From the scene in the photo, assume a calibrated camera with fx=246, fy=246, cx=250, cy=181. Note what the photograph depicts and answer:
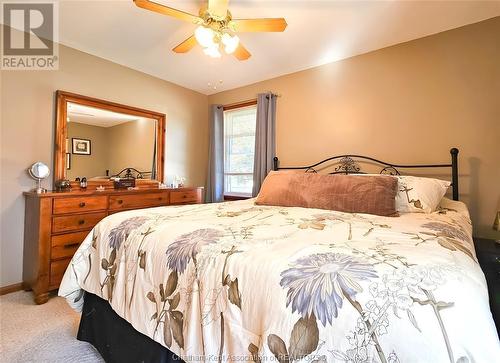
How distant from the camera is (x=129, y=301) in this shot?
1.13 meters

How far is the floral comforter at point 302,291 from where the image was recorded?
0.56 m

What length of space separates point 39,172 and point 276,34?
2.59 metres

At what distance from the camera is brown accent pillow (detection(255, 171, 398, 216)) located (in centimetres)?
176

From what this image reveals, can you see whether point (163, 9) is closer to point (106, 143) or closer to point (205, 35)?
point (205, 35)

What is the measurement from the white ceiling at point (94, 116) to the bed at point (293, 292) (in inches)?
78.1

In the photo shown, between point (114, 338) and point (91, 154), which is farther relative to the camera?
point (91, 154)

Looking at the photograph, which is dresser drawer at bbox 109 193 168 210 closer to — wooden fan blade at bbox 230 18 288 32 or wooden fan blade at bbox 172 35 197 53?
wooden fan blade at bbox 172 35 197 53

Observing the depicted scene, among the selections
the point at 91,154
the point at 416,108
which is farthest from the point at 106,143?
the point at 416,108

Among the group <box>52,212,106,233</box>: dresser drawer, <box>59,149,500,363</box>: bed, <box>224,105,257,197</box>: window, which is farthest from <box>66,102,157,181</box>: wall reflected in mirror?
<box>59,149,500,363</box>: bed

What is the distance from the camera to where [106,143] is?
114 inches

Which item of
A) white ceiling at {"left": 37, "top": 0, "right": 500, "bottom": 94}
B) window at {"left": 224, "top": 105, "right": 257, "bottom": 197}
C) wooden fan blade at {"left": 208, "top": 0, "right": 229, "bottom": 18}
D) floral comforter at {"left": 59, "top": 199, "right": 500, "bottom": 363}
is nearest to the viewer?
floral comforter at {"left": 59, "top": 199, "right": 500, "bottom": 363}

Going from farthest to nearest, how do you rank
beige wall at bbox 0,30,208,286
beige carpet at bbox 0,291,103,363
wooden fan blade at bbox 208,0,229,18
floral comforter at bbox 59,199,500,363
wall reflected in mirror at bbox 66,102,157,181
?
wall reflected in mirror at bbox 66,102,157,181, beige wall at bbox 0,30,208,286, wooden fan blade at bbox 208,0,229,18, beige carpet at bbox 0,291,103,363, floral comforter at bbox 59,199,500,363

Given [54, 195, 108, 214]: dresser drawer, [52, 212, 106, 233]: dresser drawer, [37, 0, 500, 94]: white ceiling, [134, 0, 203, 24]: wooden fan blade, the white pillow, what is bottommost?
Answer: [52, 212, 106, 233]: dresser drawer

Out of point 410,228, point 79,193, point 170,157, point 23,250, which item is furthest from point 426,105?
point 23,250
